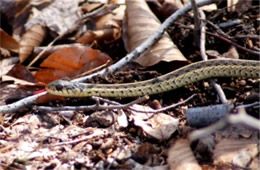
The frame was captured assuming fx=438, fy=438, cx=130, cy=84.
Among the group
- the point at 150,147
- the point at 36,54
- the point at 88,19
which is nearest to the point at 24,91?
the point at 36,54

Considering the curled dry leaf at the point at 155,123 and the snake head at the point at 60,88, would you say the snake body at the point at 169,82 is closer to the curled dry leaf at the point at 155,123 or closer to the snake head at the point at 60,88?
the snake head at the point at 60,88

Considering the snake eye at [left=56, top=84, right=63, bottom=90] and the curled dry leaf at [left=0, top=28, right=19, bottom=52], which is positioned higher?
the snake eye at [left=56, top=84, right=63, bottom=90]

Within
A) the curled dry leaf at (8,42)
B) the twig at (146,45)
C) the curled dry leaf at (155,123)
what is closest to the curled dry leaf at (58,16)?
the curled dry leaf at (8,42)

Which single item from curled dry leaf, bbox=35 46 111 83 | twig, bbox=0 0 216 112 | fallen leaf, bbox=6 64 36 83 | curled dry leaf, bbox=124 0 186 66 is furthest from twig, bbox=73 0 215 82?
fallen leaf, bbox=6 64 36 83

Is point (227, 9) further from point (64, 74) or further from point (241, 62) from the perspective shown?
point (64, 74)

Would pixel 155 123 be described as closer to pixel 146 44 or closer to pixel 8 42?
pixel 146 44

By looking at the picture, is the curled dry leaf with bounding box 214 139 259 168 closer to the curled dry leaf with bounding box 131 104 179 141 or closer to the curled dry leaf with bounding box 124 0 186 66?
the curled dry leaf with bounding box 131 104 179 141

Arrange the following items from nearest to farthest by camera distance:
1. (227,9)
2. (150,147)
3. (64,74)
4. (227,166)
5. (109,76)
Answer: (227,166), (150,147), (109,76), (64,74), (227,9)
